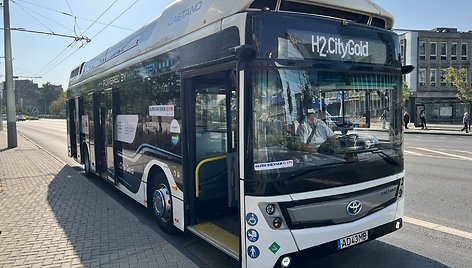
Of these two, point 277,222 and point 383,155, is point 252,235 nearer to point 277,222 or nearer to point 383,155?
point 277,222

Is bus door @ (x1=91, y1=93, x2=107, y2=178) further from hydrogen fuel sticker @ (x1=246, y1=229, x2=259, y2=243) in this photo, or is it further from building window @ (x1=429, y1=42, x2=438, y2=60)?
Result: building window @ (x1=429, y1=42, x2=438, y2=60)

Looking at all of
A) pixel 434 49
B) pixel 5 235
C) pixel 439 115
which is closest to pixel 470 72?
pixel 434 49

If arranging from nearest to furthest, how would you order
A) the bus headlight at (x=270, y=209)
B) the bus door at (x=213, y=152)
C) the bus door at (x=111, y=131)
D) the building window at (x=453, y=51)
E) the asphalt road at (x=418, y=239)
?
the bus headlight at (x=270, y=209)
the asphalt road at (x=418, y=239)
the bus door at (x=213, y=152)
the bus door at (x=111, y=131)
the building window at (x=453, y=51)

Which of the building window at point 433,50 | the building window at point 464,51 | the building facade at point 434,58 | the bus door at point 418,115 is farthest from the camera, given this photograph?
the building window at point 464,51

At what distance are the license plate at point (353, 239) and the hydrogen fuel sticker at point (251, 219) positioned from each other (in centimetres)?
93

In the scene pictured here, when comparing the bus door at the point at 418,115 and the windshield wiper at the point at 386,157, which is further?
the bus door at the point at 418,115

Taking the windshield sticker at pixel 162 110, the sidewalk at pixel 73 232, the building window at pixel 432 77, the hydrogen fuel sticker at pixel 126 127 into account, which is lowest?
the sidewalk at pixel 73 232

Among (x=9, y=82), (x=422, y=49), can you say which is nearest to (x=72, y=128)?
(x=9, y=82)

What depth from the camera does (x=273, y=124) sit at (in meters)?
3.35

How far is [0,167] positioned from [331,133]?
506 inches

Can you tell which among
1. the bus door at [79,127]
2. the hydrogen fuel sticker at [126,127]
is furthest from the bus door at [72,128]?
the hydrogen fuel sticker at [126,127]

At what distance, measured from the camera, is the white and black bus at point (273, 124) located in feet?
10.9

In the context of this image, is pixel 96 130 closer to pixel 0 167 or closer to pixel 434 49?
pixel 0 167

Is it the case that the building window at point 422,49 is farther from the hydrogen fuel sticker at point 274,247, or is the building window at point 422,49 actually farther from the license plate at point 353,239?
the hydrogen fuel sticker at point 274,247
